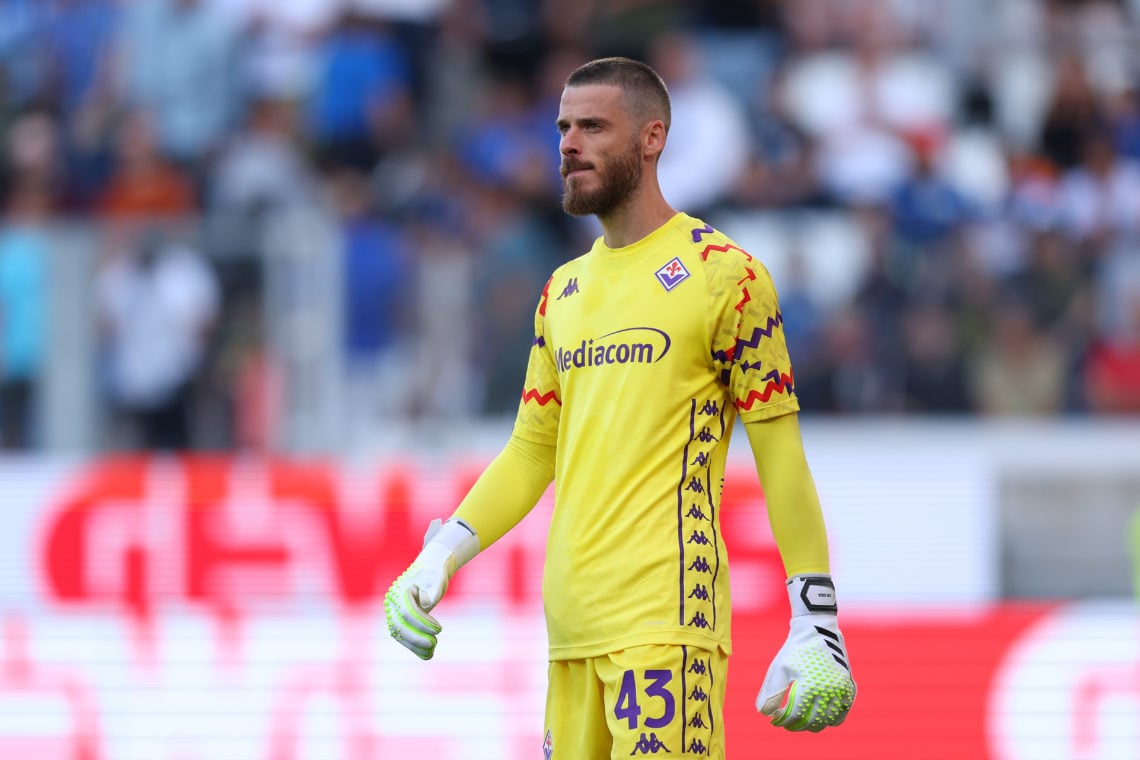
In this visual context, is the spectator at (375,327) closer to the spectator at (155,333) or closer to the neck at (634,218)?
the spectator at (155,333)

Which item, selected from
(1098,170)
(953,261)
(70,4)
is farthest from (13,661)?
(1098,170)

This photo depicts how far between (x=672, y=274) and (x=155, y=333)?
7055mm

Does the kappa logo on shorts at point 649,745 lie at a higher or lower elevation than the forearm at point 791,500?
lower

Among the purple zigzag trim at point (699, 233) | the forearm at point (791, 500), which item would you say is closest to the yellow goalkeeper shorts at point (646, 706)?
the forearm at point (791, 500)

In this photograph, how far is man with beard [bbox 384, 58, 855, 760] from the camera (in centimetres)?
405

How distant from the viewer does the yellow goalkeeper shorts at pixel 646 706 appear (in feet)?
13.2

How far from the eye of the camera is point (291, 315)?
10.3 m

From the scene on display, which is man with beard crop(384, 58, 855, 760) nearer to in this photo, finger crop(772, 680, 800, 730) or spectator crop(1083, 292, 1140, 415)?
finger crop(772, 680, 800, 730)

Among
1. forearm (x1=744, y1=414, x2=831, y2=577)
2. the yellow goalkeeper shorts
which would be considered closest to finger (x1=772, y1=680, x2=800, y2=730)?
the yellow goalkeeper shorts

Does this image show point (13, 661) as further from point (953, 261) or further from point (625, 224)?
point (953, 261)

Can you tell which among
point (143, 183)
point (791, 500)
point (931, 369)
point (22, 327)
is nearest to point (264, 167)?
point (143, 183)

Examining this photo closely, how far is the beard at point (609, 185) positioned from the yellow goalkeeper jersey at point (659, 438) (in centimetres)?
15

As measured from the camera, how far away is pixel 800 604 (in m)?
4.09

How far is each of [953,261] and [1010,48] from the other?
3.05 m
